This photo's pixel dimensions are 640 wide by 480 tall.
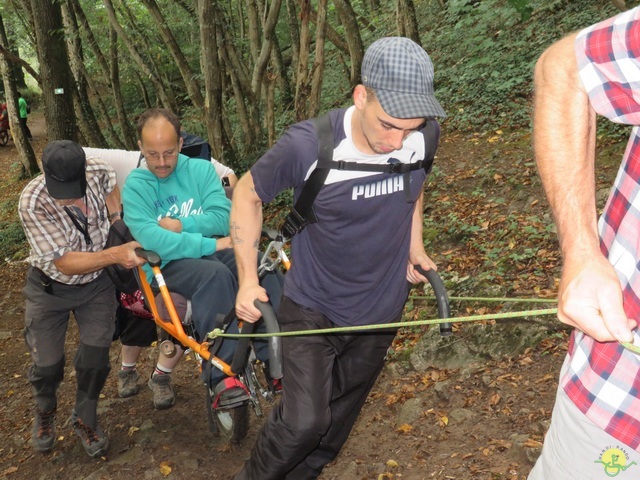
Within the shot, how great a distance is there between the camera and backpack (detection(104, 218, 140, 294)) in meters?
4.90

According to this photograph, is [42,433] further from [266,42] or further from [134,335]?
[266,42]

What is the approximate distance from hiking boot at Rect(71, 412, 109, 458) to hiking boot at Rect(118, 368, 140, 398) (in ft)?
2.51

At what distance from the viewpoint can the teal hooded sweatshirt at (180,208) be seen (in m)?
4.51

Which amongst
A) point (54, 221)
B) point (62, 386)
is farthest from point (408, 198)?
point (62, 386)

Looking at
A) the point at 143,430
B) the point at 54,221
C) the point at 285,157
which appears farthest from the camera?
the point at 143,430

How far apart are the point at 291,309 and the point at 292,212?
0.56 m

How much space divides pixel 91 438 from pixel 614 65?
4812mm

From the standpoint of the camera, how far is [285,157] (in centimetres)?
324

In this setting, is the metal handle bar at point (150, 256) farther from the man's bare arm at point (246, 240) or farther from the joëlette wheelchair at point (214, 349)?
the man's bare arm at point (246, 240)

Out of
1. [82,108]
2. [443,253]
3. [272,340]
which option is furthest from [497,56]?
[272,340]

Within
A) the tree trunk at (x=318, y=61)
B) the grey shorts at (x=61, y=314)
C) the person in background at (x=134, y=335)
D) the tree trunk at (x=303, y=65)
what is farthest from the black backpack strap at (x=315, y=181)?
the tree trunk at (x=318, y=61)

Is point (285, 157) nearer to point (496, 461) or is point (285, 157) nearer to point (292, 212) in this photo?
point (292, 212)

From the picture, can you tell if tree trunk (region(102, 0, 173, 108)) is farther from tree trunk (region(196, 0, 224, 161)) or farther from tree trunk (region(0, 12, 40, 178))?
tree trunk (region(0, 12, 40, 178))

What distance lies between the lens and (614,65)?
1.74 m
